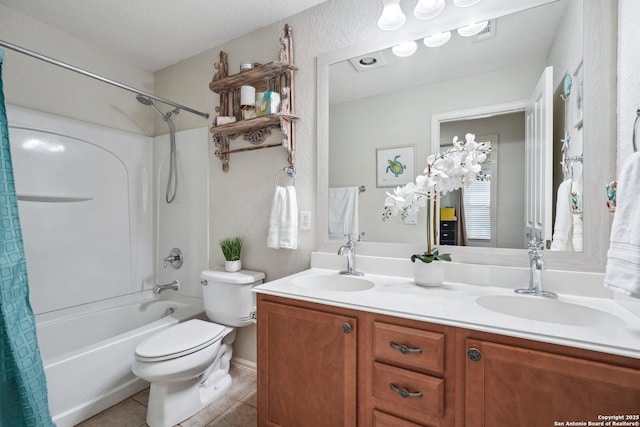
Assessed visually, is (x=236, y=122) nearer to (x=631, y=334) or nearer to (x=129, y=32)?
(x=129, y=32)

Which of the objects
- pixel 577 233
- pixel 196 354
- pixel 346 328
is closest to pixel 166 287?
pixel 196 354

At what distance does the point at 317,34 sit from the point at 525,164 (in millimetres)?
1360

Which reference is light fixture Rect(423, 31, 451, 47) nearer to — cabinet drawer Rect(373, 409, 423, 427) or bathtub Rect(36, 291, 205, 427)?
cabinet drawer Rect(373, 409, 423, 427)

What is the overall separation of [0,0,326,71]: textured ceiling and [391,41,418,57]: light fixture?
0.58m

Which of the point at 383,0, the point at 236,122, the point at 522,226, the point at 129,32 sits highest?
the point at 129,32

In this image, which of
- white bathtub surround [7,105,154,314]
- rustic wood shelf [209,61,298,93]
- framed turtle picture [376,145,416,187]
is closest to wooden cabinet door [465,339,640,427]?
framed turtle picture [376,145,416,187]

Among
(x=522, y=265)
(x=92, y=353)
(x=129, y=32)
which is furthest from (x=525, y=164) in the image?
(x=129, y=32)

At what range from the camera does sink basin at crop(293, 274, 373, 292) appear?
4.94 ft

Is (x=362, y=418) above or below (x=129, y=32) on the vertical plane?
below

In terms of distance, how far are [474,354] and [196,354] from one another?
135cm

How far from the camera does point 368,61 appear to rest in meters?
1.63

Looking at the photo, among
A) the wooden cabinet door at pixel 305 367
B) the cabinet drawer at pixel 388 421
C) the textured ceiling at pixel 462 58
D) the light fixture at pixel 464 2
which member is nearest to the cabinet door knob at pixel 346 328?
the wooden cabinet door at pixel 305 367

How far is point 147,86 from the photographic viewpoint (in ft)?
8.63

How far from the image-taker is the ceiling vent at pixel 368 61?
1.60 m
